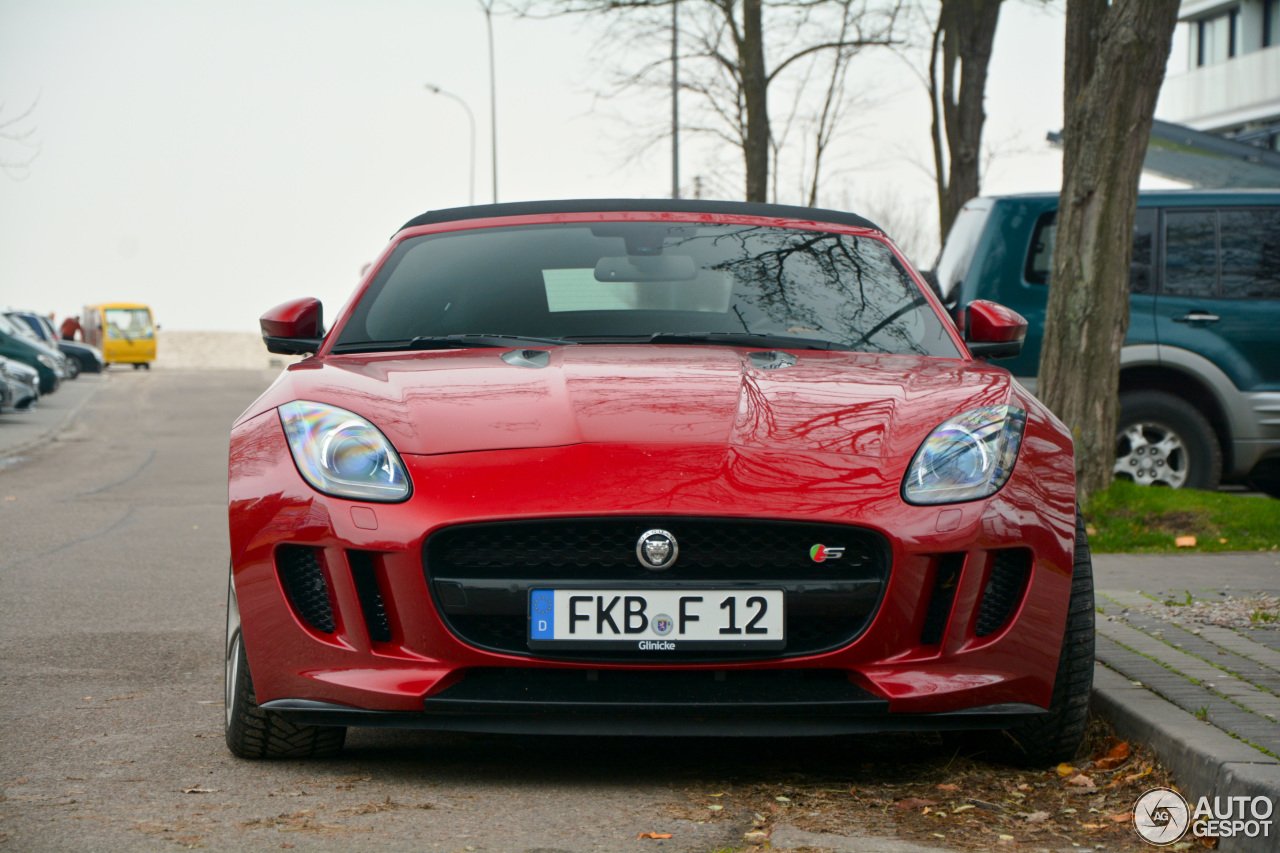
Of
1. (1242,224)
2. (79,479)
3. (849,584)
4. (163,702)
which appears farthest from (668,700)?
(79,479)

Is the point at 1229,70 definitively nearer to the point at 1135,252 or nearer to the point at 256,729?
the point at 1135,252

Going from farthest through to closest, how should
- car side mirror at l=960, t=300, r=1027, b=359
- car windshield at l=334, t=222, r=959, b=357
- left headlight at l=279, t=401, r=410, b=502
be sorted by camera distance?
car side mirror at l=960, t=300, r=1027, b=359 → car windshield at l=334, t=222, r=959, b=357 → left headlight at l=279, t=401, r=410, b=502

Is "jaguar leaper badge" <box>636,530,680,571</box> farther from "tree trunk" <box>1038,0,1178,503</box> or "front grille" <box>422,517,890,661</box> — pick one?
"tree trunk" <box>1038,0,1178,503</box>

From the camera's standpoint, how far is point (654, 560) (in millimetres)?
3273

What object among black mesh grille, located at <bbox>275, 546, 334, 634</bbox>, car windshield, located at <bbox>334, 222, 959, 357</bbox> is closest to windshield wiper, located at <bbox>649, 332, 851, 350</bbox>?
car windshield, located at <bbox>334, 222, 959, 357</bbox>

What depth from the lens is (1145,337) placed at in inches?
383

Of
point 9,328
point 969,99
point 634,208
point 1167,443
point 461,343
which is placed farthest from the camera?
point 9,328

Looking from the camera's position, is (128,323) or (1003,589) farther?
(128,323)

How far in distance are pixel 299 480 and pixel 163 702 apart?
1.48 meters

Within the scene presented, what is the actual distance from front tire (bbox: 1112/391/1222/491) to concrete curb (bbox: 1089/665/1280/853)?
5.73 m

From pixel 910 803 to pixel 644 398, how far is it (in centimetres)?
111

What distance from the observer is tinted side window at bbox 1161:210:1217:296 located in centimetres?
987

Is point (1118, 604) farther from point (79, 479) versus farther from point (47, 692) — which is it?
point (79, 479)

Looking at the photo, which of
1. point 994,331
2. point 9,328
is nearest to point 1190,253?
point 994,331
